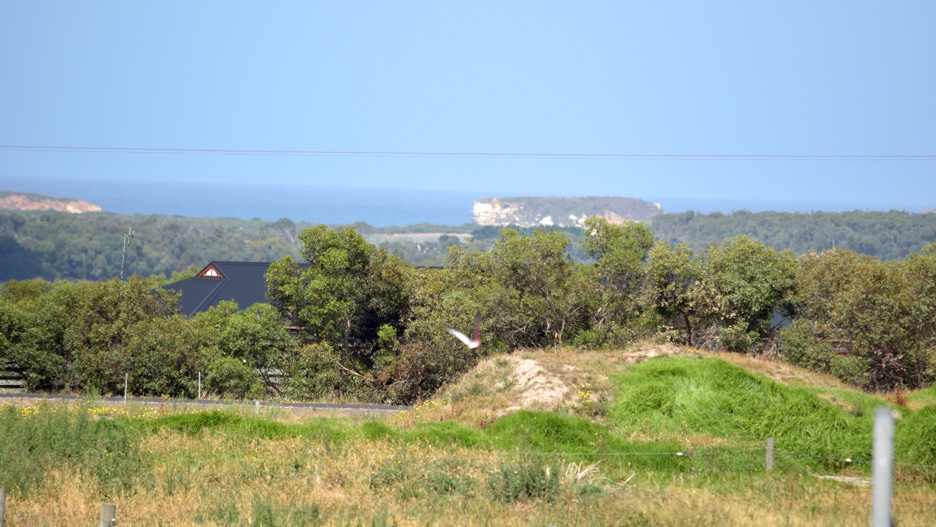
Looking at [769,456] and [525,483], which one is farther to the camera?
[769,456]

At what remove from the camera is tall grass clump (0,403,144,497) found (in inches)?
382

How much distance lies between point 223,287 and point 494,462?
103 ft

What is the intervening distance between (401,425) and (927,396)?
1218cm

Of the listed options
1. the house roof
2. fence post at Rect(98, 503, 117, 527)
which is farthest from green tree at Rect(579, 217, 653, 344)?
fence post at Rect(98, 503, 117, 527)

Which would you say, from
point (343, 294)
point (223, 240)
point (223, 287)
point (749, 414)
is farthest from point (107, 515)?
point (223, 240)

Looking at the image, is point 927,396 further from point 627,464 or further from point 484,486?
point 484,486

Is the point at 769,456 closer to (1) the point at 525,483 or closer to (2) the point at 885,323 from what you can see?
(1) the point at 525,483

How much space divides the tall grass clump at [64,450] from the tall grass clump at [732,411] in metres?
8.68

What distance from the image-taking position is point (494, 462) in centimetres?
1051

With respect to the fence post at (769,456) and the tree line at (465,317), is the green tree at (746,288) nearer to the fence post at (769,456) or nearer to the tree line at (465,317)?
the tree line at (465,317)

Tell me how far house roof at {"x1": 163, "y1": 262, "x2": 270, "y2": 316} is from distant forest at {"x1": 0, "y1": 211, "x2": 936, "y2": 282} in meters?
73.0

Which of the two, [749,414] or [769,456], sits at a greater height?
[769,456]

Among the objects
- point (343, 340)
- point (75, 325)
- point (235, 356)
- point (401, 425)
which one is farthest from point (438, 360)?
point (75, 325)

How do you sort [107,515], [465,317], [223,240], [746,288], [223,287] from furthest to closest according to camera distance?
[223,240] < [223,287] < [746,288] < [465,317] < [107,515]
